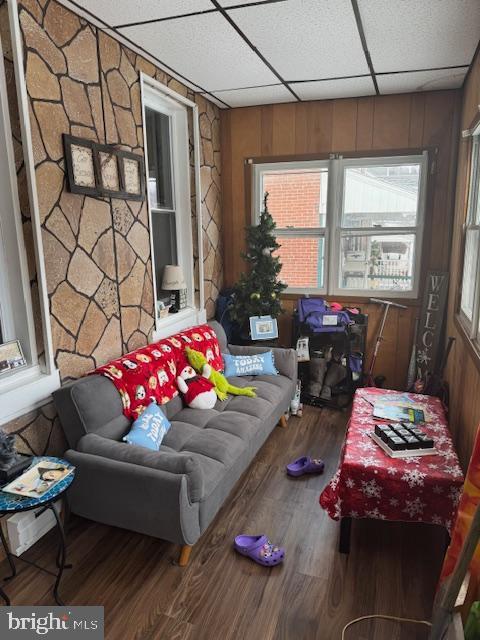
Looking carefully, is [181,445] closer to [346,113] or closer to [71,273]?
[71,273]

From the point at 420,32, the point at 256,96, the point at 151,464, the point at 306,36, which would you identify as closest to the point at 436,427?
the point at 151,464

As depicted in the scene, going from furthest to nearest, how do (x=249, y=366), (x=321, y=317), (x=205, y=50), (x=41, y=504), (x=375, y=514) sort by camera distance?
1. (x=321, y=317)
2. (x=249, y=366)
3. (x=205, y=50)
4. (x=375, y=514)
5. (x=41, y=504)

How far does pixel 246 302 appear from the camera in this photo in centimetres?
386

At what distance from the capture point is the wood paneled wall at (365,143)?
11.7 feet

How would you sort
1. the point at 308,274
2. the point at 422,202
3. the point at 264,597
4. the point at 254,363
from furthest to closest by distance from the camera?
the point at 308,274 → the point at 422,202 → the point at 254,363 → the point at 264,597

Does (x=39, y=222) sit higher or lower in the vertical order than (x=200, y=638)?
higher

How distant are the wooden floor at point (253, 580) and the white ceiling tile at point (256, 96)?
316 cm

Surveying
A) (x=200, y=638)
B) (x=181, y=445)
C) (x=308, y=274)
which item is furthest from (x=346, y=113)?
(x=200, y=638)

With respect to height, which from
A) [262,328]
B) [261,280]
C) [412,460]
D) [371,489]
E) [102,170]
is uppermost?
[102,170]

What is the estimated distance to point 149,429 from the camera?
2.35m

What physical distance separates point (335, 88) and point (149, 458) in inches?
126

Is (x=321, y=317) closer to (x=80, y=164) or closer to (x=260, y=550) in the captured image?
(x=260, y=550)

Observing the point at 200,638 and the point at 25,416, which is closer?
the point at 200,638

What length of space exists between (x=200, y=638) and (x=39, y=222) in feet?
6.57
